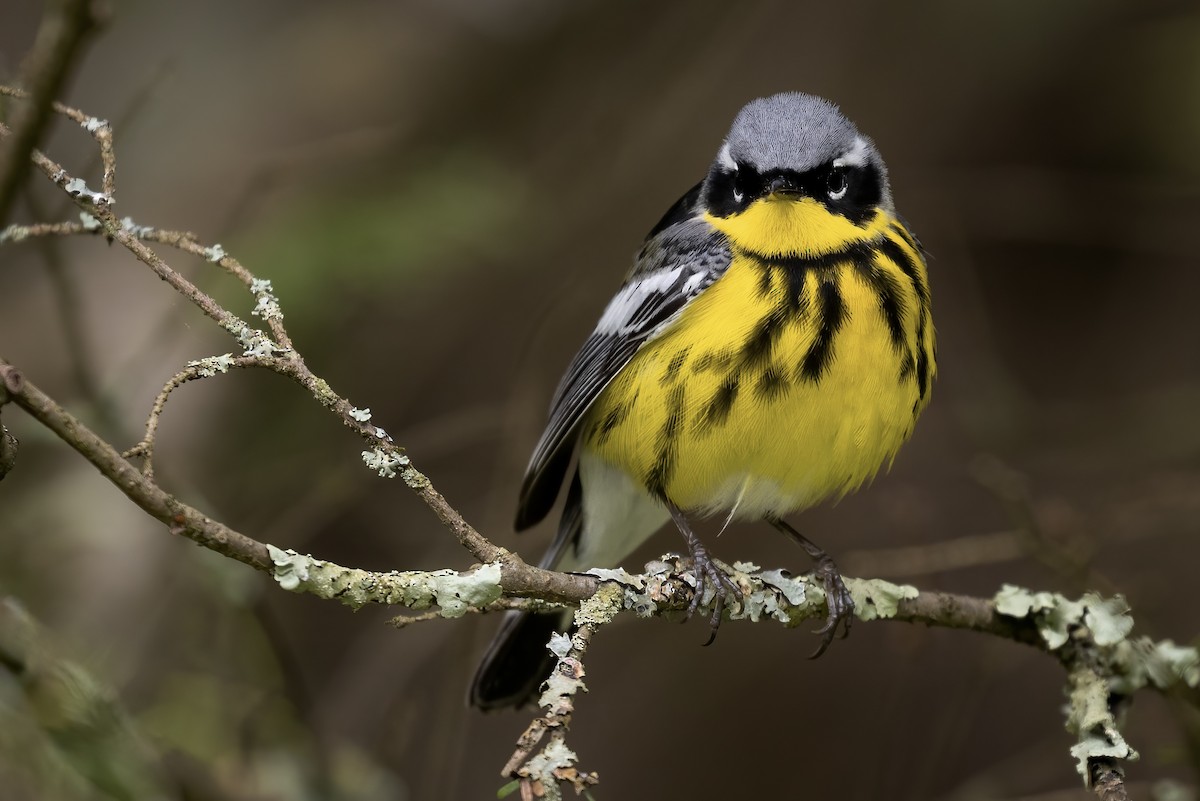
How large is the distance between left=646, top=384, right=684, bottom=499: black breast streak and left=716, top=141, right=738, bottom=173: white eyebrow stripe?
0.68 metres

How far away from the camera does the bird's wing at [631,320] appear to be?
11.1 feet

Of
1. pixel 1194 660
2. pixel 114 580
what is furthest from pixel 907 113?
pixel 114 580

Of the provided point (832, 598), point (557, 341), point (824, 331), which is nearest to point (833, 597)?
point (832, 598)

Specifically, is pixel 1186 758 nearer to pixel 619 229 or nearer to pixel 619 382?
pixel 619 382

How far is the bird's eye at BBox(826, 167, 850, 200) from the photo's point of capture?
3422 millimetres

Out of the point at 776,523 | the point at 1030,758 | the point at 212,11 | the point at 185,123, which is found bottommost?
the point at 1030,758

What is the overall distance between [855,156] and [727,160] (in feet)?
1.18

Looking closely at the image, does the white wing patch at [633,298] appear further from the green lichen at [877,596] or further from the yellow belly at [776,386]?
the green lichen at [877,596]

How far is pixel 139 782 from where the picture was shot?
9.17ft

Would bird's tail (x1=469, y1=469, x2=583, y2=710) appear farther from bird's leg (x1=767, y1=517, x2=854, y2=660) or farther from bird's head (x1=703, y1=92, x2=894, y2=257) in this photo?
bird's head (x1=703, y1=92, x2=894, y2=257)

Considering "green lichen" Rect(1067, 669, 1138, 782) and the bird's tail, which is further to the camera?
the bird's tail

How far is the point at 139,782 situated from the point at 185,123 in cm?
368

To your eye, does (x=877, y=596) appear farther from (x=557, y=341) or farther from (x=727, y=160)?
(x=557, y=341)

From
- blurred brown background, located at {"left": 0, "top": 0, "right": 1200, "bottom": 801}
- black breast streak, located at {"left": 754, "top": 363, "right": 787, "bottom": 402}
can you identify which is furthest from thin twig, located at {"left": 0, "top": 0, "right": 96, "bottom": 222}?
blurred brown background, located at {"left": 0, "top": 0, "right": 1200, "bottom": 801}
